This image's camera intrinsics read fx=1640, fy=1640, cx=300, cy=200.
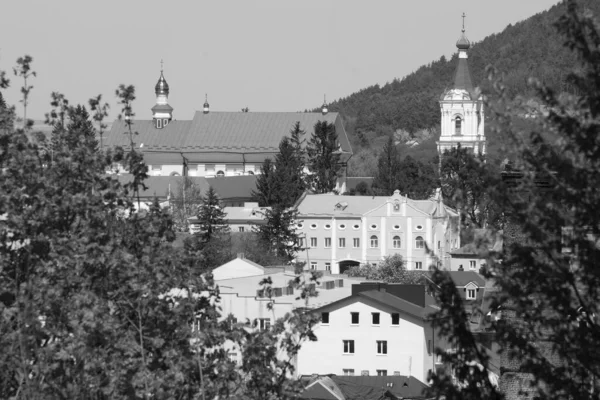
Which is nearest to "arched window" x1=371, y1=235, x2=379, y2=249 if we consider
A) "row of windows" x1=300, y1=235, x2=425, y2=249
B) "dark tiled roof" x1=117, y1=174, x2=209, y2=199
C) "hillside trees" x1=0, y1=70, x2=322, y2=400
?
"row of windows" x1=300, y1=235, x2=425, y2=249

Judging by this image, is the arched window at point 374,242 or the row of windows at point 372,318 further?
the arched window at point 374,242

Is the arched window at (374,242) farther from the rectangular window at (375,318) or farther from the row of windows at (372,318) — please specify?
the rectangular window at (375,318)

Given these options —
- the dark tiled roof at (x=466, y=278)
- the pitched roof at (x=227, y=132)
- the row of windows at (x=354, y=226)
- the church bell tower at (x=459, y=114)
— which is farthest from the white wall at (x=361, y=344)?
the pitched roof at (x=227, y=132)

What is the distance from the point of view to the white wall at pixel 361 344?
39.3 m

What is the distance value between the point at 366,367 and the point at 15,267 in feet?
91.6

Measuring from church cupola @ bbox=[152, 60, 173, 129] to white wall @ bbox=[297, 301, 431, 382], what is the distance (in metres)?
80.3

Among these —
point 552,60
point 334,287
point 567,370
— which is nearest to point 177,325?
point 567,370

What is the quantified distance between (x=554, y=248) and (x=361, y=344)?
30617 millimetres

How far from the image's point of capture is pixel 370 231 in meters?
79.6

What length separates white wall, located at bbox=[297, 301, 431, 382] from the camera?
39.3m

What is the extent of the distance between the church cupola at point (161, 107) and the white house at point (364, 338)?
80.2m

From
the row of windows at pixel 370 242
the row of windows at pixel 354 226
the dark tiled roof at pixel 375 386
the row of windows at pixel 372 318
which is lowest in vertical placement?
the dark tiled roof at pixel 375 386

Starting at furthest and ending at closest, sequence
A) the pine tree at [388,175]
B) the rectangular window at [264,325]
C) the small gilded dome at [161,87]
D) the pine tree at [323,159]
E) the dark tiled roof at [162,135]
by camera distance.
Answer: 1. the small gilded dome at [161,87]
2. the dark tiled roof at [162,135]
3. the pine tree at [388,175]
4. the pine tree at [323,159]
5. the rectangular window at [264,325]

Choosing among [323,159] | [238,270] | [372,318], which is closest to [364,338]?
[372,318]
